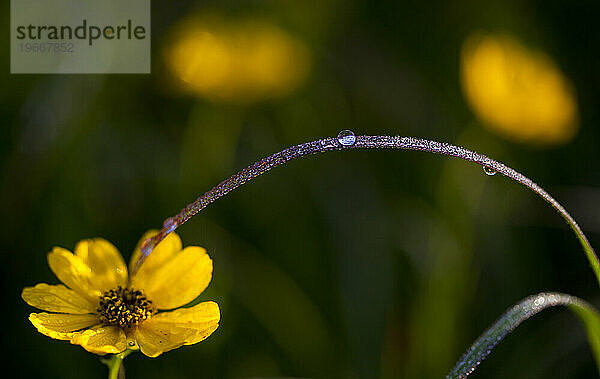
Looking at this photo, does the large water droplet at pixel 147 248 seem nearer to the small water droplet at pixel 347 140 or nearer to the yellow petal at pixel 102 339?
the yellow petal at pixel 102 339

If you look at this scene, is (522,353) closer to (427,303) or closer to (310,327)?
(427,303)

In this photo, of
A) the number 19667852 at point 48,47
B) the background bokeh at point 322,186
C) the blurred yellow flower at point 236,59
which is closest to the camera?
the background bokeh at point 322,186

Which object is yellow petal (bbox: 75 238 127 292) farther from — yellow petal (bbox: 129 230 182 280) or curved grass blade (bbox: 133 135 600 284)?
curved grass blade (bbox: 133 135 600 284)

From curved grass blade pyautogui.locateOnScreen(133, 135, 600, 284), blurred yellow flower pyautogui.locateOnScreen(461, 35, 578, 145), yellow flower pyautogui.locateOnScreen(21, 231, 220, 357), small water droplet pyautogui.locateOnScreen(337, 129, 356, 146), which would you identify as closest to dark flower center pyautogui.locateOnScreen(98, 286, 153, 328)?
yellow flower pyautogui.locateOnScreen(21, 231, 220, 357)

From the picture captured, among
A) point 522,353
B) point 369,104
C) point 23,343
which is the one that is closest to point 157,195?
point 23,343

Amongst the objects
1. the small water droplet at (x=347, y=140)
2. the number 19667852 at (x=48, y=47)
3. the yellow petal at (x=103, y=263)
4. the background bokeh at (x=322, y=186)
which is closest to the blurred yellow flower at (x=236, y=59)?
the background bokeh at (x=322, y=186)

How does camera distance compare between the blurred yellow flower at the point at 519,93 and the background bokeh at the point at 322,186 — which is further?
the blurred yellow flower at the point at 519,93

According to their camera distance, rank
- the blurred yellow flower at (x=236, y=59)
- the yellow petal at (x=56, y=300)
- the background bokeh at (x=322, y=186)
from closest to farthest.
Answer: the yellow petal at (x=56, y=300) → the background bokeh at (x=322, y=186) → the blurred yellow flower at (x=236, y=59)
